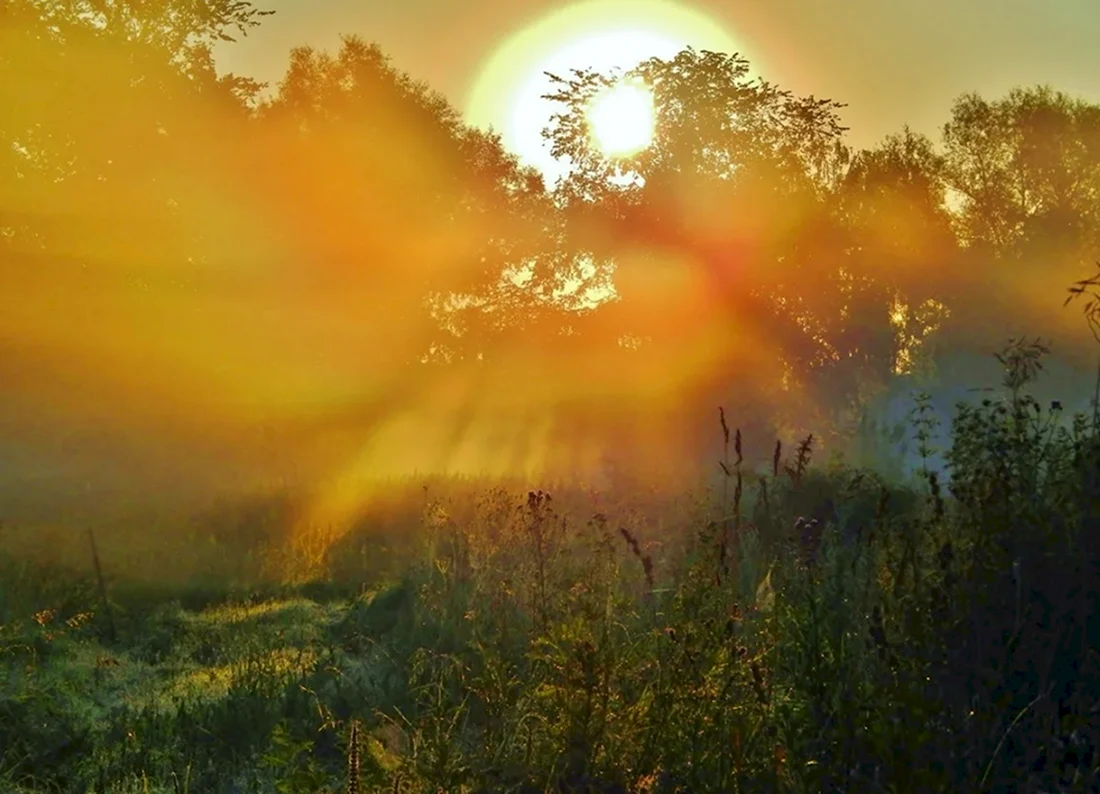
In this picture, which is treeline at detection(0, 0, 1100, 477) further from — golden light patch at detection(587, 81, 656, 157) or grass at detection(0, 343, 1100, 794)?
grass at detection(0, 343, 1100, 794)

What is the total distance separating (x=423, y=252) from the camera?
3534 centimetres

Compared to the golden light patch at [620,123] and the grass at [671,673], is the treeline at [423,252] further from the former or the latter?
the grass at [671,673]

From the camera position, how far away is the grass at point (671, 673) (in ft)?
12.2

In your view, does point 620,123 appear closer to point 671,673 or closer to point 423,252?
point 423,252

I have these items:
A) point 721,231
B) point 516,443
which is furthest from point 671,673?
point 721,231

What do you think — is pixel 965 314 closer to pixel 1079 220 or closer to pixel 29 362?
pixel 1079 220

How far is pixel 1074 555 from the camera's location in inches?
161

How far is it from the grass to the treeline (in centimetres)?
1897

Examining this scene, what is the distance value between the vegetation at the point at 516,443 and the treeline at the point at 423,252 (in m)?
0.13

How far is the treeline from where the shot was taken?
24.9 m

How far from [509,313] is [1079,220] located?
26.0 m

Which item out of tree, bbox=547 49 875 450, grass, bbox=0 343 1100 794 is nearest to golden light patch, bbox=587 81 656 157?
tree, bbox=547 49 875 450

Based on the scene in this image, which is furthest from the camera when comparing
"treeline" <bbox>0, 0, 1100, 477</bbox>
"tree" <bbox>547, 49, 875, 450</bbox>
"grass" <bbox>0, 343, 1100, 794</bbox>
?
"tree" <bbox>547, 49, 875, 450</bbox>

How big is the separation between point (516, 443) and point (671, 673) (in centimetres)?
2313
